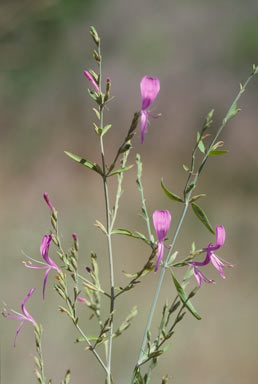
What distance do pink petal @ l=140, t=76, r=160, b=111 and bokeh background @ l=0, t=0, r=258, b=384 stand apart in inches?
56.4

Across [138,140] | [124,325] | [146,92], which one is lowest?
[138,140]

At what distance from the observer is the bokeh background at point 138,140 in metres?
2.15

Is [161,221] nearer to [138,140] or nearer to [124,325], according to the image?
[124,325]

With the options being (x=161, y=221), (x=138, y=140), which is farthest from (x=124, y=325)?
(x=138, y=140)

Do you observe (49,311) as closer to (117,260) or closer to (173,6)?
(117,260)

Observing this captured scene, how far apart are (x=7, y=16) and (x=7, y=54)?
796 millimetres

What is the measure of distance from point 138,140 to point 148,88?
2.59 meters

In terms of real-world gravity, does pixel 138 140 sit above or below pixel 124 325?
below

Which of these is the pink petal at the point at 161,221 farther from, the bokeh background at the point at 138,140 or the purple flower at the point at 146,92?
the bokeh background at the point at 138,140

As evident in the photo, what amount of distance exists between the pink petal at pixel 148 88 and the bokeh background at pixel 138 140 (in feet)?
4.70

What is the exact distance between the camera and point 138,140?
3.11 m

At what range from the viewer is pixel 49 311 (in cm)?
183

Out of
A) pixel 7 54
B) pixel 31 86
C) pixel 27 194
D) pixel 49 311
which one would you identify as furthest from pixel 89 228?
pixel 31 86

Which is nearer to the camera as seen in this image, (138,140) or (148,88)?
(148,88)
